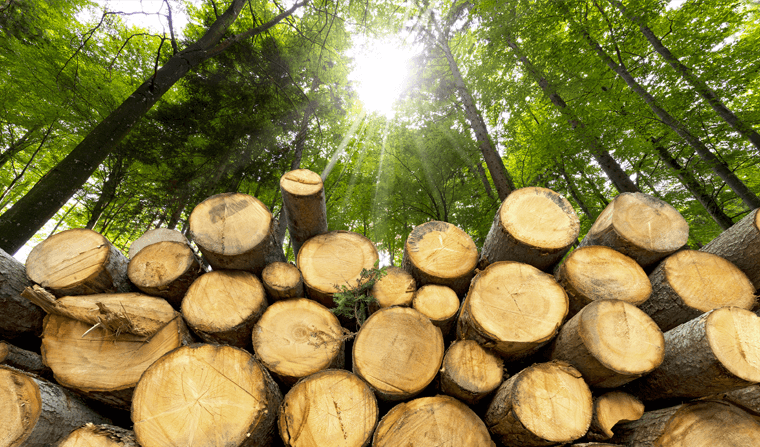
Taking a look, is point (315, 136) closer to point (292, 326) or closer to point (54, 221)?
point (292, 326)

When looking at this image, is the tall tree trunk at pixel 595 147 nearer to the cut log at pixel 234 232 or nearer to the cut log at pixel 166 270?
the cut log at pixel 234 232

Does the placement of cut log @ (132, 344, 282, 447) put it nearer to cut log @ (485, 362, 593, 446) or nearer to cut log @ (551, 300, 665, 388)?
cut log @ (485, 362, 593, 446)

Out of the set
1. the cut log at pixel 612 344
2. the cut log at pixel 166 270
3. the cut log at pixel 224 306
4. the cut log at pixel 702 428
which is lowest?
the cut log at pixel 702 428

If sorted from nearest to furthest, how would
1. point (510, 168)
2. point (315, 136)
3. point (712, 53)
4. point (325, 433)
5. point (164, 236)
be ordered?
1. point (325, 433)
2. point (164, 236)
3. point (712, 53)
4. point (315, 136)
5. point (510, 168)

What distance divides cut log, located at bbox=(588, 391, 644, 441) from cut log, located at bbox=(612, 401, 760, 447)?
4.6 inches

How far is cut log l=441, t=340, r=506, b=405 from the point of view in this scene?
4.93ft

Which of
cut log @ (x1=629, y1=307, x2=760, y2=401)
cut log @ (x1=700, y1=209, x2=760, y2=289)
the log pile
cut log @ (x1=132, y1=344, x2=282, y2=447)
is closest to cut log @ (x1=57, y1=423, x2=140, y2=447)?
the log pile

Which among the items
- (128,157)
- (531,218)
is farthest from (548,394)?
(128,157)

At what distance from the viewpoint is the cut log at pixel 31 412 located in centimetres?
129

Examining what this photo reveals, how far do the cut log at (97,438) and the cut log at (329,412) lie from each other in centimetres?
77

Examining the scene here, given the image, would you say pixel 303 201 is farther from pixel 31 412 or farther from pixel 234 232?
pixel 31 412

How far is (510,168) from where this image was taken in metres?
10.1

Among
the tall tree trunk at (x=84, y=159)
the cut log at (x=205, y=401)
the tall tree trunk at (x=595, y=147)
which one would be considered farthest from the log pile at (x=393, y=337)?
Result: the tall tree trunk at (x=595, y=147)

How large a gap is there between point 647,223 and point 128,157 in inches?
401
